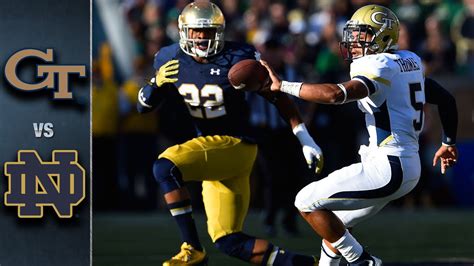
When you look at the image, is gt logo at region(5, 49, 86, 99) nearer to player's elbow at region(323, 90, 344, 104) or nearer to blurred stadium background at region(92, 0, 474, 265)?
player's elbow at region(323, 90, 344, 104)

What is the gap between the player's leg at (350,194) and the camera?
5.93 m

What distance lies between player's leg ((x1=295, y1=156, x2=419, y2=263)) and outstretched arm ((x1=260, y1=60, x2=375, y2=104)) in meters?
0.43

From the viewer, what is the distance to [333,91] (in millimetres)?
5711

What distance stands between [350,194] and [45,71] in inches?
72.2

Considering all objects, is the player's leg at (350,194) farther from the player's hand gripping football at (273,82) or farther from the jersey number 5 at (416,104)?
the player's hand gripping football at (273,82)

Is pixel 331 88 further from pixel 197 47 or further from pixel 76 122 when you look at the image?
pixel 76 122

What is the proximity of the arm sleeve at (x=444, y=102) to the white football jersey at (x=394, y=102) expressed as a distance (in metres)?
0.29

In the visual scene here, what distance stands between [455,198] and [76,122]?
22.7 ft

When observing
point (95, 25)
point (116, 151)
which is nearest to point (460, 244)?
point (116, 151)

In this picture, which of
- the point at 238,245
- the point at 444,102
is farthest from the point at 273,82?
the point at 444,102

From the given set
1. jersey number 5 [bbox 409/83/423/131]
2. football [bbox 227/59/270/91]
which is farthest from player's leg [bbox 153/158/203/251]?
jersey number 5 [bbox 409/83/423/131]

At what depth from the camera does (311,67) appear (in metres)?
12.0

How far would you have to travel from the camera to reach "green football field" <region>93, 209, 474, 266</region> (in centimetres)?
784

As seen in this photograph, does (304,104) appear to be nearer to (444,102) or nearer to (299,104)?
(299,104)
